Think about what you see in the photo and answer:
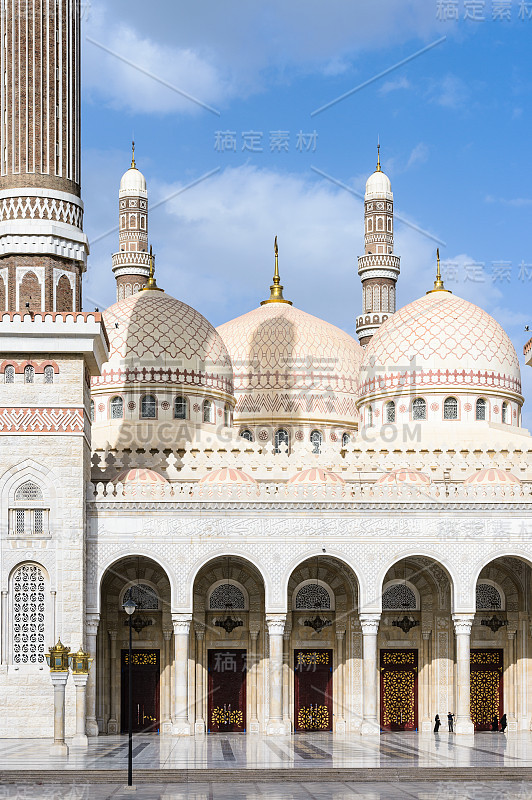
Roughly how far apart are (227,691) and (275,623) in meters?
2.82

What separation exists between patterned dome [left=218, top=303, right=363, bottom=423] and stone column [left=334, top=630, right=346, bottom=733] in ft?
31.8

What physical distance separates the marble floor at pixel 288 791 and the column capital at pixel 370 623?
7991 mm

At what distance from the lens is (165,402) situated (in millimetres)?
34656

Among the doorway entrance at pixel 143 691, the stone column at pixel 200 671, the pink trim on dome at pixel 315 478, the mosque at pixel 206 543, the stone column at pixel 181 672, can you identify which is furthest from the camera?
the stone column at pixel 200 671

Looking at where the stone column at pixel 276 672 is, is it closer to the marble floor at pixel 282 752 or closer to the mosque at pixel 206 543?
the mosque at pixel 206 543

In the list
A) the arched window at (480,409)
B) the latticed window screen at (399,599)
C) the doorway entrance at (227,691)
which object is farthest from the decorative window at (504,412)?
the doorway entrance at (227,691)

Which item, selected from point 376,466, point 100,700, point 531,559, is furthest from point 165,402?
point 531,559

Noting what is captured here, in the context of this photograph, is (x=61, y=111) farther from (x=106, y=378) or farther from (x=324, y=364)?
(x=324, y=364)

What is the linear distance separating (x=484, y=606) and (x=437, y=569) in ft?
5.45

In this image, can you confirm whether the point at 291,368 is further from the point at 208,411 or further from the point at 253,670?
the point at 253,670

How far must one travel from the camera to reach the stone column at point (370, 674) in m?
27.4

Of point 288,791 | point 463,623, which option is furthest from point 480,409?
point 288,791

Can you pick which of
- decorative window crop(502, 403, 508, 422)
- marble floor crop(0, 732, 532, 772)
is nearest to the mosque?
marble floor crop(0, 732, 532, 772)

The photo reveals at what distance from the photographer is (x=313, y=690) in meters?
29.6
